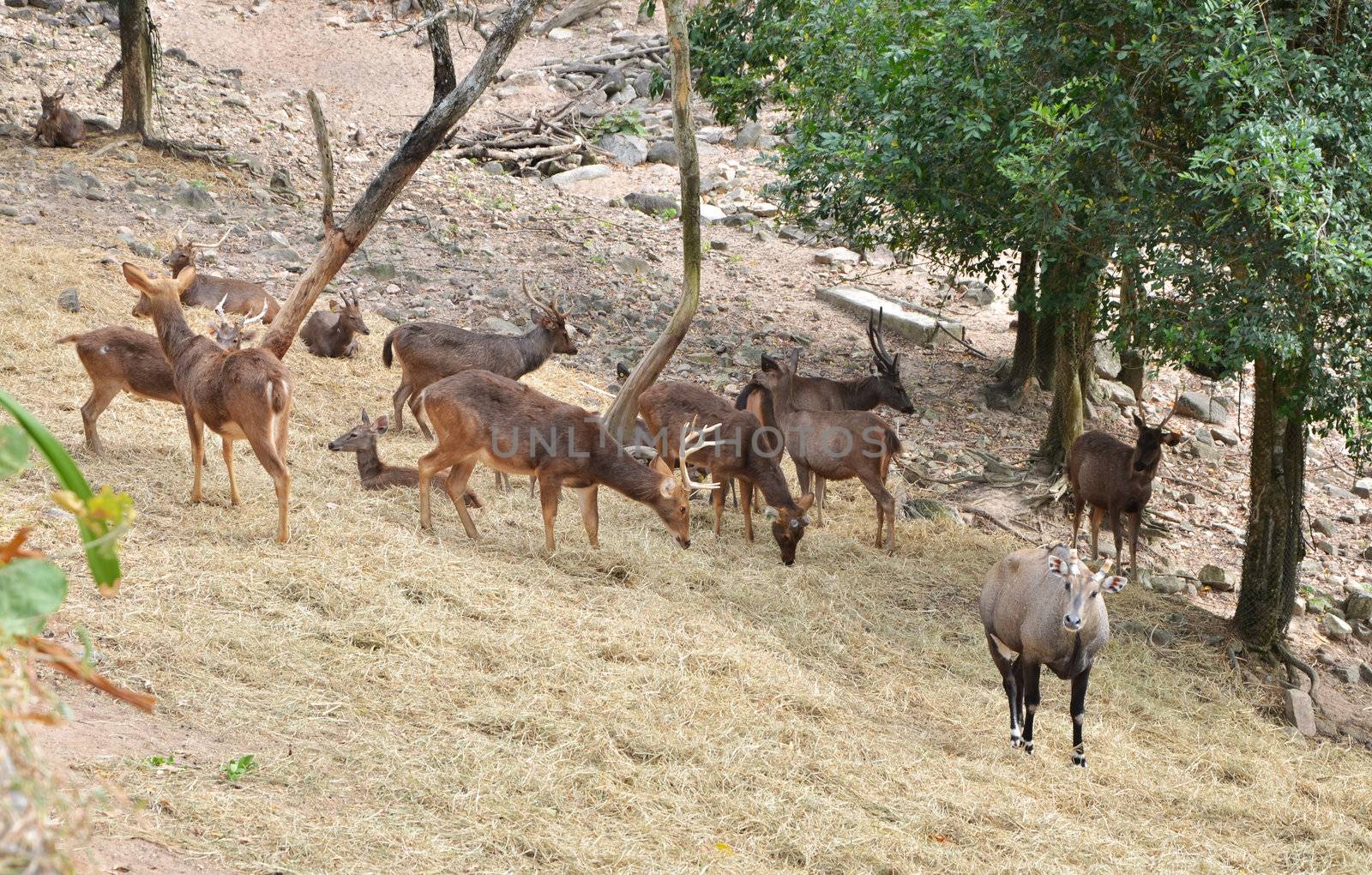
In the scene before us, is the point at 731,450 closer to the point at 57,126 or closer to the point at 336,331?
the point at 336,331

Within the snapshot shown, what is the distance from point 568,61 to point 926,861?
23.5 m

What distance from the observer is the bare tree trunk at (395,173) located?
10516 millimetres

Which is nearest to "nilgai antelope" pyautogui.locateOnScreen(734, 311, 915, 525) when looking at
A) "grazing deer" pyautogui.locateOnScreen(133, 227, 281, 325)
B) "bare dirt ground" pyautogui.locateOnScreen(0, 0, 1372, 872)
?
"bare dirt ground" pyautogui.locateOnScreen(0, 0, 1372, 872)

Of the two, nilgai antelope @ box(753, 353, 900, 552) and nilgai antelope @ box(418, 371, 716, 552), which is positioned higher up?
nilgai antelope @ box(418, 371, 716, 552)

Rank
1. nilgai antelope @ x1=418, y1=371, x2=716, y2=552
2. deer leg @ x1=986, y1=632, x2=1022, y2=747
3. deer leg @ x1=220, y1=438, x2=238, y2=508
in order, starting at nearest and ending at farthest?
deer leg @ x1=986, y1=632, x2=1022, y2=747
deer leg @ x1=220, y1=438, x2=238, y2=508
nilgai antelope @ x1=418, y1=371, x2=716, y2=552

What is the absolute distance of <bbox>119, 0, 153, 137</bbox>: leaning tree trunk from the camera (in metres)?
17.8

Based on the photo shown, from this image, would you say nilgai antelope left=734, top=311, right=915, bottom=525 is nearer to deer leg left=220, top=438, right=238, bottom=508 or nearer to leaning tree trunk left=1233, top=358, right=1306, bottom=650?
leaning tree trunk left=1233, top=358, right=1306, bottom=650

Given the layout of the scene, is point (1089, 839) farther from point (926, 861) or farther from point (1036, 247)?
point (1036, 247)

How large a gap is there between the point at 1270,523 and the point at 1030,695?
3.78 m

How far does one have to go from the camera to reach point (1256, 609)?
32.4 ft

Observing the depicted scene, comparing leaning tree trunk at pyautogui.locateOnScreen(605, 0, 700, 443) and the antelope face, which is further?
leaning tree trunk at pyautogui.locateOnScreen(605, 0, 700, 443)

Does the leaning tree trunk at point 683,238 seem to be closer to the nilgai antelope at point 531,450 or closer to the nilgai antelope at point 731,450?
the nilgai antelope at point 731,450

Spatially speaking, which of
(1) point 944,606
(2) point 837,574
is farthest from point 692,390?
(1) point 944,606

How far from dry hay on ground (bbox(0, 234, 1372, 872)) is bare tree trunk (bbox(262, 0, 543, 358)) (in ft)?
3.87
